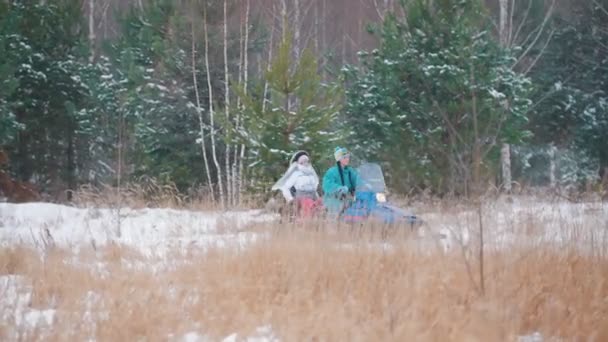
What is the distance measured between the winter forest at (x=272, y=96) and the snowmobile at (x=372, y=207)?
4.36 feet

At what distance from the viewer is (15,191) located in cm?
1535

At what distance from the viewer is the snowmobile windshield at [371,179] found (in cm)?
784

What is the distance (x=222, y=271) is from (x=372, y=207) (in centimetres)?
288

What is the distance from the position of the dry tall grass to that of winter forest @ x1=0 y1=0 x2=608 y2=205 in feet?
13.8

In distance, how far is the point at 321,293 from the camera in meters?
4.19

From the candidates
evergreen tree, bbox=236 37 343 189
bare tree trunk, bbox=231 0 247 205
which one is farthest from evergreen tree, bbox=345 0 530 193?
bare tree trunk, bbox=231 0 247 205

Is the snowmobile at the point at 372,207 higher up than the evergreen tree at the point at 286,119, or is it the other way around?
the evergreen tree at the point at 286,119

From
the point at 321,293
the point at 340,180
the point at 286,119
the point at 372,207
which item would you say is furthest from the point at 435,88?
the point at 321,293

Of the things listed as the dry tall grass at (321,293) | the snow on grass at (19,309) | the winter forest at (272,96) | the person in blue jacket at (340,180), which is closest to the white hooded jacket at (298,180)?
the person in blue jacket at (340,180)

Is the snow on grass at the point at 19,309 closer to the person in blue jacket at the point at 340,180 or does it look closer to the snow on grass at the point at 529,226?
the snow on grass at the point at 529,226

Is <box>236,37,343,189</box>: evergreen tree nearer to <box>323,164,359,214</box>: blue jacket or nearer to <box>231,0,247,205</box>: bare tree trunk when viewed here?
Answer: <box>231,0,247,205</box>: bare tree trunk

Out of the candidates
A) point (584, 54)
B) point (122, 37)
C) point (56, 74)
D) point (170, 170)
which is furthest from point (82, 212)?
point (584, 54)

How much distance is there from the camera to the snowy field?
3.57 m

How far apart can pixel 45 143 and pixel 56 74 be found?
2.15 meters
